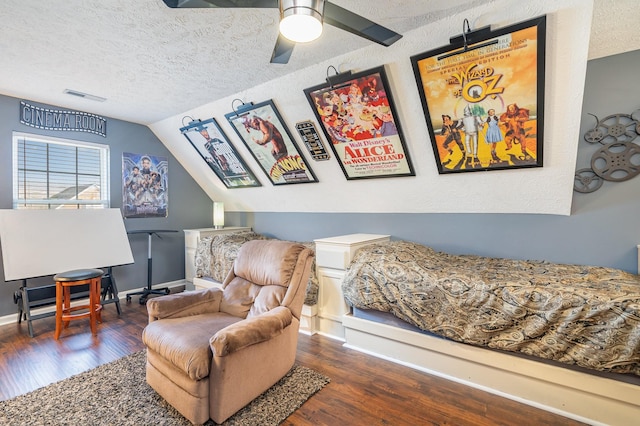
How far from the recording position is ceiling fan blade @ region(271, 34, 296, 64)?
1.81m

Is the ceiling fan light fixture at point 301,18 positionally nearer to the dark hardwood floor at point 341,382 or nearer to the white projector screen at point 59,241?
the dark hardwood floor at point 341,382

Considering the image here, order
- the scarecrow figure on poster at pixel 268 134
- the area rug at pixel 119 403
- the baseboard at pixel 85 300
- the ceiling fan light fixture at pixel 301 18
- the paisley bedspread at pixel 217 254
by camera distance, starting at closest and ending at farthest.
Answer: the ceiling fan light fixture at pixel 301 18 → the area rug at pixel 119 403 → the baseboard at pixel 85 300 → the scarecrow figure on poster at pixel 268 134 → the paisley bedspread at pixel 217 254

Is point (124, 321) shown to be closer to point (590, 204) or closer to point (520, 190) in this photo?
point (520, 190)

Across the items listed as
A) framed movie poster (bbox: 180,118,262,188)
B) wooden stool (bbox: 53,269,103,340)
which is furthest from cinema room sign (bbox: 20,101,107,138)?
wooden stool (bbox: 53,269,103,340)

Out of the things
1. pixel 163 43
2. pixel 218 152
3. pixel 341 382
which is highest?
pixel 163 43

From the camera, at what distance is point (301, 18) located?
4.63 ft

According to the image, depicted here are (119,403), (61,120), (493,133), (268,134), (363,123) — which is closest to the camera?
(119,403)

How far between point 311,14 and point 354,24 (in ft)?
1.22

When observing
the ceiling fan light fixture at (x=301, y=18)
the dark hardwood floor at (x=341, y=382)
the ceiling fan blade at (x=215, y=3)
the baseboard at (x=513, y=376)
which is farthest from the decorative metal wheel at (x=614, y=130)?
the ceiling fan blade at (x=215, y=3)

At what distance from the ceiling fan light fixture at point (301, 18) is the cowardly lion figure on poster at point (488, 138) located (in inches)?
62.5

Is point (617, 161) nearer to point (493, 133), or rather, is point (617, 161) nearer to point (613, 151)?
point (613, 151)

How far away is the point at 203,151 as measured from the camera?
15.2ft

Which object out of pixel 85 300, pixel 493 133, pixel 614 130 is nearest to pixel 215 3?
pixel 493 133

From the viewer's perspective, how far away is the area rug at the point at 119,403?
188cm
